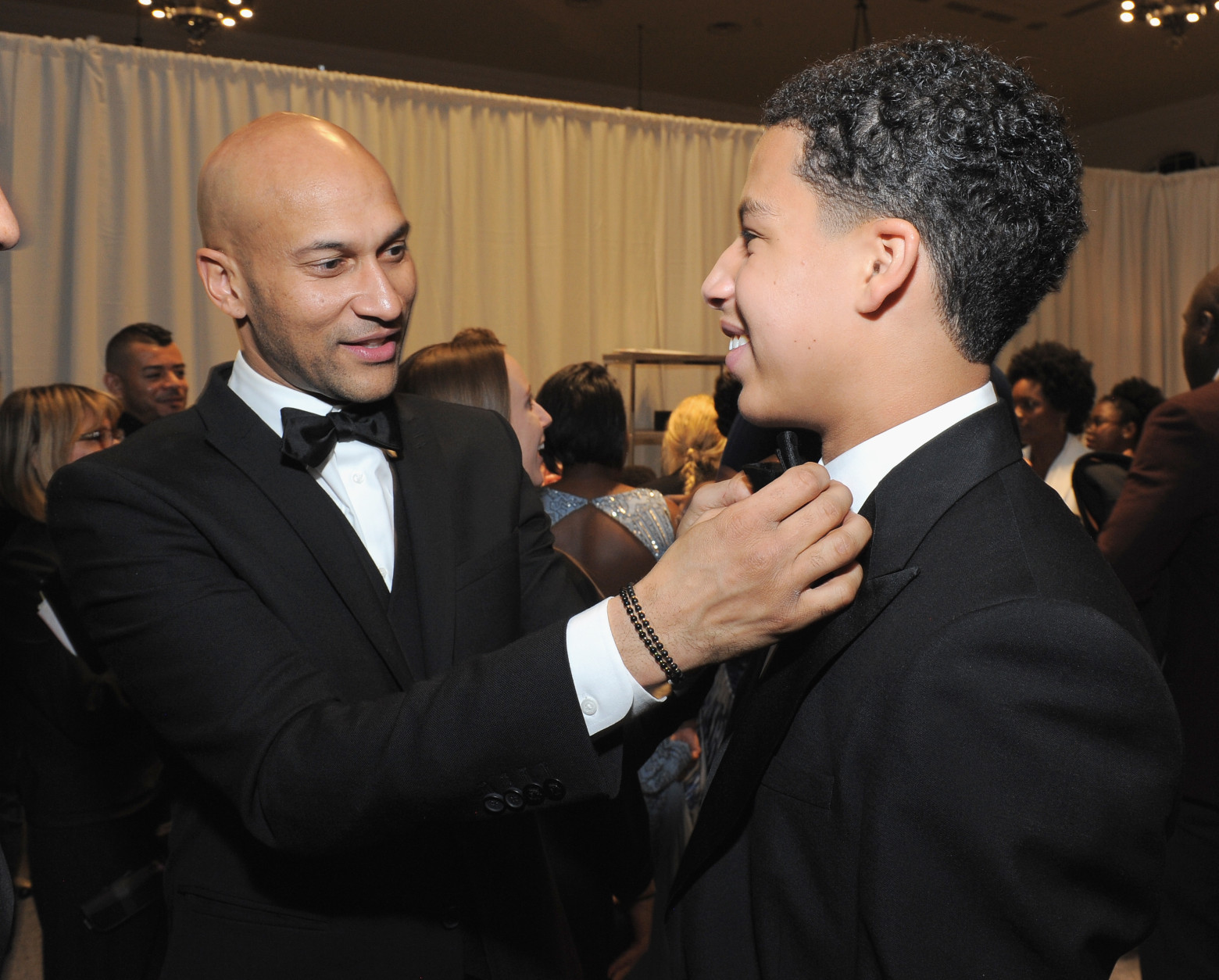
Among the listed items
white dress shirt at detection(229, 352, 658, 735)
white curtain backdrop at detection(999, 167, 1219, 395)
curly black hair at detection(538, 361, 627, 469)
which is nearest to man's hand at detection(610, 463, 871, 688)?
white dress shirt at detection(229, 352, 658, 735)

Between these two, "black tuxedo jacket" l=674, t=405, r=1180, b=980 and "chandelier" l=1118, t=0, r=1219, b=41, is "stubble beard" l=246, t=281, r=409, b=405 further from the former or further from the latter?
"chandelier" l=1118, t=0, r=1219, b=41

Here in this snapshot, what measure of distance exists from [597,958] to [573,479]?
1466 mm

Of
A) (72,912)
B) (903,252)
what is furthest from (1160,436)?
(72,912)

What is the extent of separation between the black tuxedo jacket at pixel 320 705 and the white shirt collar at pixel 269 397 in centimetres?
4

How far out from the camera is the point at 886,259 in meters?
1.05

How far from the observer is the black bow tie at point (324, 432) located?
1.33 m

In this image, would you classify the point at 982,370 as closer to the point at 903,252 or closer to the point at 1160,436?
the point at 903,252

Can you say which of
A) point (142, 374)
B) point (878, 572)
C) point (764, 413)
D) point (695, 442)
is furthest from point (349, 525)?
point (142, 374)

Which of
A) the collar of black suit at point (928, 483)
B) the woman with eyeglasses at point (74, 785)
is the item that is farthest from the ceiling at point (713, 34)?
the collar of black suit at point (928, 483)

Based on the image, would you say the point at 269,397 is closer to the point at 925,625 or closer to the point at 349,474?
the point at 349,474

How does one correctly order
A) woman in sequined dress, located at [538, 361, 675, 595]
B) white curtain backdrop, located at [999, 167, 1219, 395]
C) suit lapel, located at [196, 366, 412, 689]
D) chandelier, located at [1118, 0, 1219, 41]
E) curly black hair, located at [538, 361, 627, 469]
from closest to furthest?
suit lapel, located at [196, 366, 412, 689]
woman in sequined dress, located at [538, 361, 675, 595]
curly black hair, located at [538, 361, 627, 469]
chandelier, located at [1118, 0, 1219, 41]
white curtain backdrop, located at [999, 167, 1219, 395]

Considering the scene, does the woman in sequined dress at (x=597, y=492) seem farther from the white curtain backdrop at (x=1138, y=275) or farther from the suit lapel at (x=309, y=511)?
the white curtain backdrop at (x=1138, y=275)

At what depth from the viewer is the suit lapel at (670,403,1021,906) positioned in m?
1.00

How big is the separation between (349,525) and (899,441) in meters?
0.77
